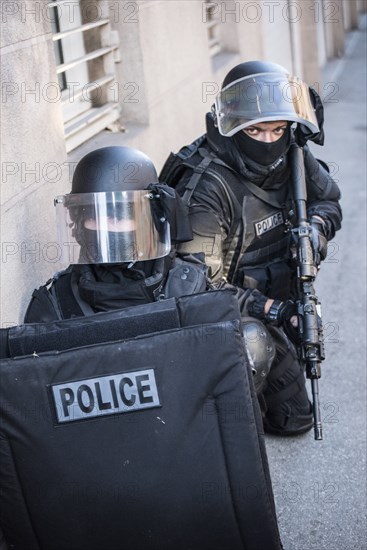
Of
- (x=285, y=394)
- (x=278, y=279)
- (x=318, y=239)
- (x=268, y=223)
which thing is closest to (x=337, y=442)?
(x=285, y=394)

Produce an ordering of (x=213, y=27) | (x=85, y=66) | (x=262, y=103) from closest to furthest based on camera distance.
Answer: (x=262, y=103)
(x=85, y=66)
(x=213, y=27)

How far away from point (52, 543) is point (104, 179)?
1178 millimetres

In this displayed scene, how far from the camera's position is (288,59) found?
1099 centimetres

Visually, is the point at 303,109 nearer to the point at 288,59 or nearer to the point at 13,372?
the point at 13,372

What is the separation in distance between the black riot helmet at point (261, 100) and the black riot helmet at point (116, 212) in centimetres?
73

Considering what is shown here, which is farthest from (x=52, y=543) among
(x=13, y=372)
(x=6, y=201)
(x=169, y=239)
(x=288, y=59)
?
(x=288, y=59)

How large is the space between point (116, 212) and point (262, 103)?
106 cm

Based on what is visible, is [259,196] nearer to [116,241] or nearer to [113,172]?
[113,172]

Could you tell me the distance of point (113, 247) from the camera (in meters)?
2.98

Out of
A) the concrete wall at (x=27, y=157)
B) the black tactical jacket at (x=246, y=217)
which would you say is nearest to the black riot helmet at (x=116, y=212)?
the concrete wall at (x=27, y=157)

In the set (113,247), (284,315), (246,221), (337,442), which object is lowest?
(337,442)

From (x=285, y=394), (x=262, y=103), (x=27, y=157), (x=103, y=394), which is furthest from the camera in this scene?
(x=285, y=394)

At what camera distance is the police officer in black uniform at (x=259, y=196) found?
3.75 m

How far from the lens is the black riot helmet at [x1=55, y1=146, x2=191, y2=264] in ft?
9.86
